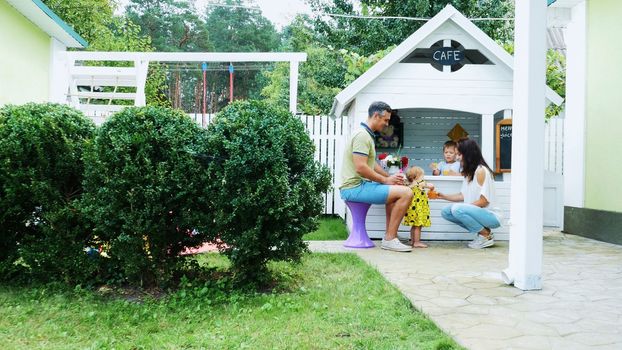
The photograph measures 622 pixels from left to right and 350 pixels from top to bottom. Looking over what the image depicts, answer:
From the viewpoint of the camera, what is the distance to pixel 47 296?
15.8ft

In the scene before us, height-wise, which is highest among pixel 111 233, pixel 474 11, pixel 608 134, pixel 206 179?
pixel 474 11

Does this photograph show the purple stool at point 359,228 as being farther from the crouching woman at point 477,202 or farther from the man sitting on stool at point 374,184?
the crouching woman at point 477,202

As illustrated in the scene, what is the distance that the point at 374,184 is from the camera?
7.30m

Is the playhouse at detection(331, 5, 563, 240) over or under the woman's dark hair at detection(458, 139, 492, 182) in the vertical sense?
over

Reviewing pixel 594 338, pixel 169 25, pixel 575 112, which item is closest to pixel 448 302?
pixel 594 338

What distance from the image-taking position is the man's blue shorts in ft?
23.7

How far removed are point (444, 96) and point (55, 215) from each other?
5753 mm

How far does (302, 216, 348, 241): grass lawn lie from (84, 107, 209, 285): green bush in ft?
11.9

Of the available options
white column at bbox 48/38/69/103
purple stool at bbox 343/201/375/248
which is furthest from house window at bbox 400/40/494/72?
white column at bbox 48/38/69/103

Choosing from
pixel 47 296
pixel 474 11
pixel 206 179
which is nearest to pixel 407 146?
pixel 206 179

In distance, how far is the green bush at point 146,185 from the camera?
4605mm

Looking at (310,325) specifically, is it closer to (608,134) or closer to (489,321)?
(489,321)

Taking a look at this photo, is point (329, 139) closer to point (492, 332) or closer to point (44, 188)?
point (44, 188)

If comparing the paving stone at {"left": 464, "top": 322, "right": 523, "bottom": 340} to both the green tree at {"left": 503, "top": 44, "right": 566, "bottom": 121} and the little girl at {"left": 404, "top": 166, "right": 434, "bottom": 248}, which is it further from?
the green tree at {"left": 503, "top": 44, "right": 566, "bottom": 121}
